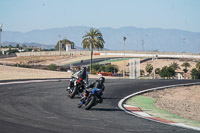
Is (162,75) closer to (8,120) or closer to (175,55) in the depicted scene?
(175,55)

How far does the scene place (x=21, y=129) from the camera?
1002 centimetres

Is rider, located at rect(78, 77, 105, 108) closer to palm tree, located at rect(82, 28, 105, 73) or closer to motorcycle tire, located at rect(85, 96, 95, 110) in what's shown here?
motorcycle tire, located at rect(85, 96, 95, 110)

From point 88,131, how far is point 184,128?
333 cm

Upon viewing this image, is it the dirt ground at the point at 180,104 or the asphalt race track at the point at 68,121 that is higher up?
the asphalt race track at the point at 68,121

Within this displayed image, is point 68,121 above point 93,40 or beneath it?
beneath

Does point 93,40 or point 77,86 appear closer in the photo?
point 77,86

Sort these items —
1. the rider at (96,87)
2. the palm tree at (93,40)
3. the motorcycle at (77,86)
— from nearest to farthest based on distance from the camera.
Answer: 1. the rider at (96,87)
2. the motorcycle at (77,86)
3. the palm tree at (93,40)

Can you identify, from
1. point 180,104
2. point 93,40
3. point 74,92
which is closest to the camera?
point 74,92

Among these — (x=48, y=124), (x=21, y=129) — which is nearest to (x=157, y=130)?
(x=48, y=124)

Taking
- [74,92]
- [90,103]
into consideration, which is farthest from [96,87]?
[74,92]

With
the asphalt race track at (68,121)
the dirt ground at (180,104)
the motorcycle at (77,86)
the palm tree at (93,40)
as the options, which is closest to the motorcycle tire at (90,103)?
the asphalt race track at (68,121)

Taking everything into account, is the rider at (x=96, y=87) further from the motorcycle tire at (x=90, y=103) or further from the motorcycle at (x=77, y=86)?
the motorcycle at (x=77, y=86)

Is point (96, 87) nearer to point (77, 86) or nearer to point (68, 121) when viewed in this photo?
point (68, 121)

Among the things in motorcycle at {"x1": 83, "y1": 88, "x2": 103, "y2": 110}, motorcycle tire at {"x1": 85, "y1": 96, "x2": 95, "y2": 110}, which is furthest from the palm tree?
motorcycle tire at {"x1": 85, "y1": 96, "x2": 95, "y2": 110}
